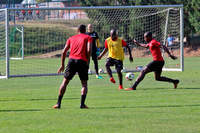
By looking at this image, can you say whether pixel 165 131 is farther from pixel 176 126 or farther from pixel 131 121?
pixel 131 121

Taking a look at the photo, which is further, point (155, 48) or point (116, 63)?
point (116, 63)

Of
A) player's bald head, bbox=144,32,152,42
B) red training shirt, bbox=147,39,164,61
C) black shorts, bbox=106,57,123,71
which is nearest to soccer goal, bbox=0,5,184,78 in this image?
black shorts, bbox=106,57,123,71

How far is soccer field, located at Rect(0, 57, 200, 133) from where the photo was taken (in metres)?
9.10

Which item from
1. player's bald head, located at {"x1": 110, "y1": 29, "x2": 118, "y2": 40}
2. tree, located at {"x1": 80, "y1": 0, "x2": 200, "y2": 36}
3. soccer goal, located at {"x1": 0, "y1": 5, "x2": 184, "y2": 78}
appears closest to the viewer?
player's bald head, located at {"x1": 110, "y1": 29, "x2": 118, "y2": 40}

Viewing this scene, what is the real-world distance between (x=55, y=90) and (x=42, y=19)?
86.7ft

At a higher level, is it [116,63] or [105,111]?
[116,63]

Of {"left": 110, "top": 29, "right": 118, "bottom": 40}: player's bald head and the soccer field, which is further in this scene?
{"left": 110, "top": 29, "right": 118, "bottom": 40}: player's bald head

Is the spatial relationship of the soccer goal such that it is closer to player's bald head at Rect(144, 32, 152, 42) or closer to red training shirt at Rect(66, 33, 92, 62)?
player's bald head at Rect(144, 32, 152, 42)

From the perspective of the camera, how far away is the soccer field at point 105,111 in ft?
29.9

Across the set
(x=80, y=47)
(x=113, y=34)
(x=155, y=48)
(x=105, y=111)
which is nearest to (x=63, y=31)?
(x=113, y=34)

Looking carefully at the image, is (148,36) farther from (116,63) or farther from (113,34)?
(116,63)

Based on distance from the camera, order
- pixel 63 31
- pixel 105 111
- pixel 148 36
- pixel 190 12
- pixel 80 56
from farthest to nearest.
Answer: pixel 63 31 → pixel 190 12 → pixel 148 36 → pixel 80 56 → pixel 105 111

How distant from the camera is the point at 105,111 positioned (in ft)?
36.9

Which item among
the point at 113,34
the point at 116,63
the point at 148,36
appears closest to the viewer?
the point at 148,36
